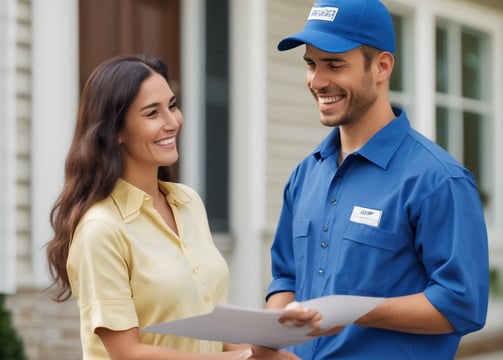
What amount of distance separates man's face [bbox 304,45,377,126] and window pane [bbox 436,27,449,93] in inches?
258

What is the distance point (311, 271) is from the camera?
8.07 ft

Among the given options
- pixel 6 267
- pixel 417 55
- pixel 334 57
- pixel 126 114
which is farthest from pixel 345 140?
pixel 417 55

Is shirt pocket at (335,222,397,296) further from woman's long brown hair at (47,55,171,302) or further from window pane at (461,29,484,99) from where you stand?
window pane at (461,29,484,99)

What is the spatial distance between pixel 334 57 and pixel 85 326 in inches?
35.5

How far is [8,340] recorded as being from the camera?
204 inches

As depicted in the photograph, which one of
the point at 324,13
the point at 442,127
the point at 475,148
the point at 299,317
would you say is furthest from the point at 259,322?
the point at 475,148

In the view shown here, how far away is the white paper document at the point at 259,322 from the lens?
6.87 ft

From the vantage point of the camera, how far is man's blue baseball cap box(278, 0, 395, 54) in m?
2.33

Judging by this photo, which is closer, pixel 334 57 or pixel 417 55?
pixel 334 57

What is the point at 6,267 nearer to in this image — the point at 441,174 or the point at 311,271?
the point at 311,271

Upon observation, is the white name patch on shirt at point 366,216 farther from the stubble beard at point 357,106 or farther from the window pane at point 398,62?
the window pane at point 398,62

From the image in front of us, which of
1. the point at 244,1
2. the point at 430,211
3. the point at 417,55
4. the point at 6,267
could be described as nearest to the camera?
the point at 430,211

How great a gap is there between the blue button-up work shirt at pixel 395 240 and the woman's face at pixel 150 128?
403 millimetres

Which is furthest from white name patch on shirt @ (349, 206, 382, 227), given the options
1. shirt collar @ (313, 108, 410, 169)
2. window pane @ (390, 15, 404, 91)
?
window pane @ (390, 15, 404, 91)
